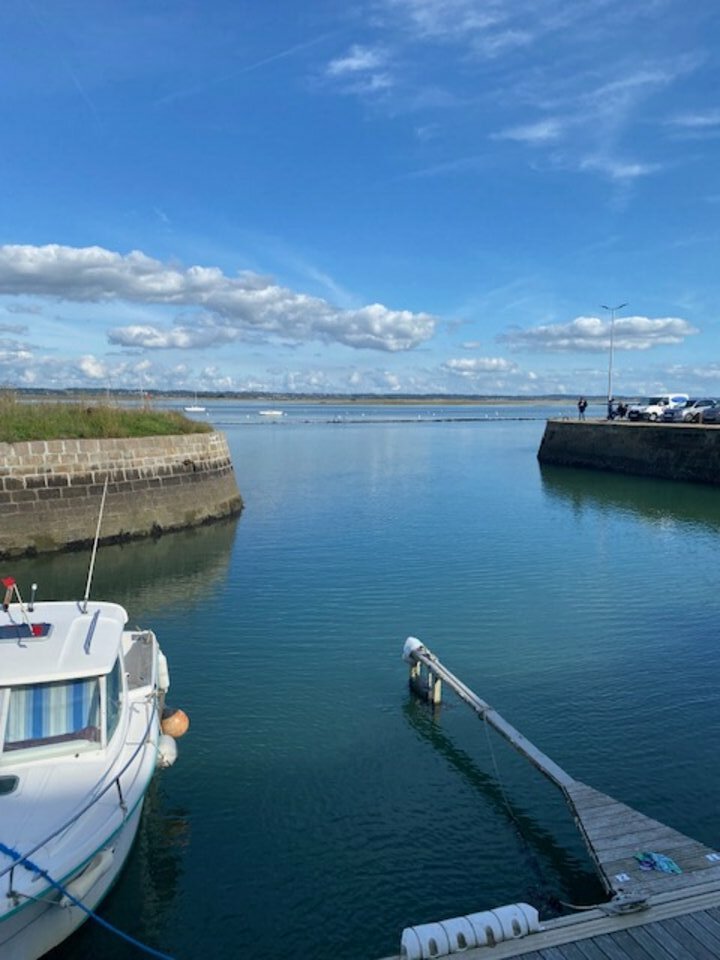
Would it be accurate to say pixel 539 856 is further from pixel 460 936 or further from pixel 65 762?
pixel 65 762

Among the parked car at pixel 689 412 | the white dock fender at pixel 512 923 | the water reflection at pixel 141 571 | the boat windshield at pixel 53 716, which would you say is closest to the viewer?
the white dock fender at pixel 512 923

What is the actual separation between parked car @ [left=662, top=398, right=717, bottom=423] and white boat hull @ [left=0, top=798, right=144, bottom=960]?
5502 cm

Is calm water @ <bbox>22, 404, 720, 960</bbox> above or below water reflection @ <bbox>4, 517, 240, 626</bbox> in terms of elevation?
above

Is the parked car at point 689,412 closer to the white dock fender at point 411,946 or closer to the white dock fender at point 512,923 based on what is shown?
the white dock fender at point 512,923

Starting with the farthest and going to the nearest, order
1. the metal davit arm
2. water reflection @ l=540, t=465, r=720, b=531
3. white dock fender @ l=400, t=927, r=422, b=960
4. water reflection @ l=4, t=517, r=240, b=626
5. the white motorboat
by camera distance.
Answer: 1. water reflection @ l=540, t=465, r=720, b=531
2. water reflection @ l=4, t=517, r=240, b=626
3. the metal davit arm
4. the white motorboat
5. white dock fender @ l=400, t=927, r=422, b=960

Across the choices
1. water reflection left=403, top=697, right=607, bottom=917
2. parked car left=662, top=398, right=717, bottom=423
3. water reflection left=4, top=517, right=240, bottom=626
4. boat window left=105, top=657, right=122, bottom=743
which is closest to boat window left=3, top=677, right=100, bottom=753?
boat window left=105, top=657, right=122, bottom=743

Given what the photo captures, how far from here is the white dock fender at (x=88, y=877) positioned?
6.93 m

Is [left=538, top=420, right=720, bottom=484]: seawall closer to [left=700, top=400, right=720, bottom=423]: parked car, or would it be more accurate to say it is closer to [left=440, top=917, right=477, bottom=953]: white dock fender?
[left=700, top=400, right=720, bottom=423]: parked car

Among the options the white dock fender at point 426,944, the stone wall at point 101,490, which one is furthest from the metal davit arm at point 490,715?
the stone wall at point 101,490

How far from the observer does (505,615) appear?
19.1m

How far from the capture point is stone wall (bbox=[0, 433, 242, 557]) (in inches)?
1015

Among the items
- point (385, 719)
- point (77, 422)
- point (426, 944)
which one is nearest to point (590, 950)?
point (426, 944)

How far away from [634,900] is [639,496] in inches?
1512

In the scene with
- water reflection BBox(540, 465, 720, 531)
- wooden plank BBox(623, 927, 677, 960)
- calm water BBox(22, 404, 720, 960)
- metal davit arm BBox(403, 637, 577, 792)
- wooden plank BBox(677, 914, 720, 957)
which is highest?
wooden plank BBox(677, 914, 720, 957)
